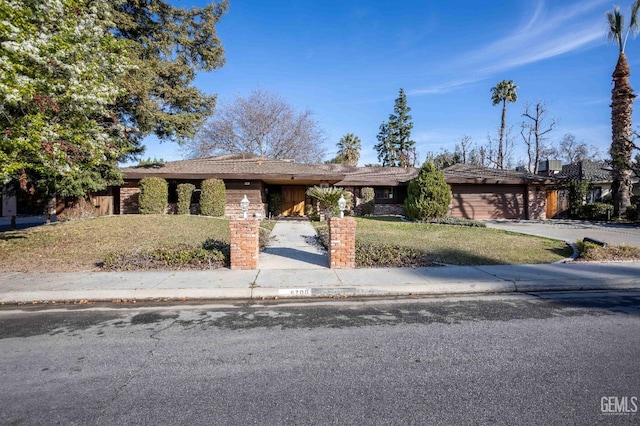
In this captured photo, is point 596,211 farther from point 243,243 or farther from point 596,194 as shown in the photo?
point 243,243

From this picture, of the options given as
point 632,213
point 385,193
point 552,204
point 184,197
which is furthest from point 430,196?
point 552,204

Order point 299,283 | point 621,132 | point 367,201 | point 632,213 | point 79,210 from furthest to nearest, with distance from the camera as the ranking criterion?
point 367,201 < point 621,132 < point 632,213 < point 79,210 < point 299,283

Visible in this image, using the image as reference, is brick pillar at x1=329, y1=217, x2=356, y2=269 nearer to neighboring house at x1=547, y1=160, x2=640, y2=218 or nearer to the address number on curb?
the address number on curb

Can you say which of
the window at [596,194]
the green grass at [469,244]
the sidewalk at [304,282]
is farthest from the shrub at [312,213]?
the window at [596,194]

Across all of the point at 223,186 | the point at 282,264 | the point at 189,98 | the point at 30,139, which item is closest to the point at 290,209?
the point at 223,186

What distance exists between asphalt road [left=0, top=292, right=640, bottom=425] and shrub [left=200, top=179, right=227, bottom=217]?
12.8 metres

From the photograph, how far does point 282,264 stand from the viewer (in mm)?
8078

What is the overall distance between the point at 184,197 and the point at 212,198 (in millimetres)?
1583

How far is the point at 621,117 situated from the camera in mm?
20203

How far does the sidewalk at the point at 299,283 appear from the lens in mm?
5875

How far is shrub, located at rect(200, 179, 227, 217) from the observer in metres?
17.9

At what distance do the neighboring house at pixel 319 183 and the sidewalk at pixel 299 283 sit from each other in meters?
12.4

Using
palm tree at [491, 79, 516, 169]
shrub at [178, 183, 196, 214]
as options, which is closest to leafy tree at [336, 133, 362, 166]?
palm tree at [491, 79, 516, 169]

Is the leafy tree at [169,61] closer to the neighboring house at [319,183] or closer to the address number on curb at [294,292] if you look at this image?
the neighboring house at [319,183]
